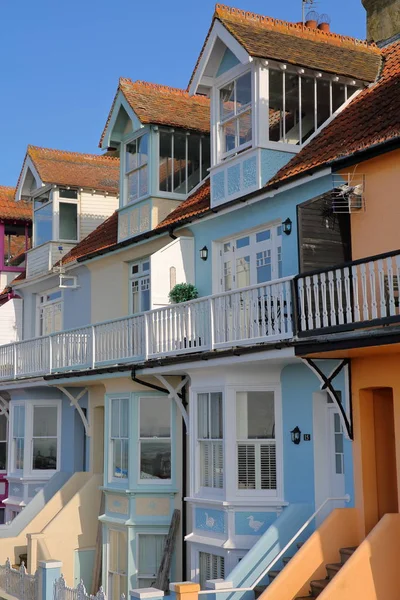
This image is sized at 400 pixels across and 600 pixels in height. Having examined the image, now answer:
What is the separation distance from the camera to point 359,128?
50.6 feet

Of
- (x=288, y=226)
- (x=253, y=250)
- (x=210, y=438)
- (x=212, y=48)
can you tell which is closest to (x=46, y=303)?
(x=253, y=250)

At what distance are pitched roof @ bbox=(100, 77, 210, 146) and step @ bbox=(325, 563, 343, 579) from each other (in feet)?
36.5

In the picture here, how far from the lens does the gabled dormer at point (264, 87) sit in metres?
16.6

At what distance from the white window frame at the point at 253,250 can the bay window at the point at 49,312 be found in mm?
8069

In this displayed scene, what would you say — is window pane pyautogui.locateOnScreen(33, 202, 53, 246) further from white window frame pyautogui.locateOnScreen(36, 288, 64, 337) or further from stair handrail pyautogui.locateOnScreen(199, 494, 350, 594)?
stair handrail pyautogui.locateOnScreen(199, 494, 350, 594)

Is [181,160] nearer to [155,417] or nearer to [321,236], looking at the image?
[155,417]

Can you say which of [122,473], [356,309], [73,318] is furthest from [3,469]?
[356,309]

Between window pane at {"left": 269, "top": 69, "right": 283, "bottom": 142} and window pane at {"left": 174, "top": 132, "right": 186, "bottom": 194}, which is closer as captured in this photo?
window pane at {"left": 269, "top": 69, "right": 283, "bottom": 142}

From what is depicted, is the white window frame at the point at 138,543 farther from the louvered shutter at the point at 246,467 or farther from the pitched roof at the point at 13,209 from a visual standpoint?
the pitched roof at the point at 13,209

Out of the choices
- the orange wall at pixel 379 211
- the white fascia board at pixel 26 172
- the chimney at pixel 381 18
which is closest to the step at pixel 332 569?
the orange wall at pixel 379 211

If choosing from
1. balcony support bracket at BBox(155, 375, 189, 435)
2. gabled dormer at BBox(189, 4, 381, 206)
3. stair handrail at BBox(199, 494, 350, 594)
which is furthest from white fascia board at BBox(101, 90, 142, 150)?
stair handrail at BBox(199, 494, 350, 594)

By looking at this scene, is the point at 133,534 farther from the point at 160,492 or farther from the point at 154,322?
the point at 154,322

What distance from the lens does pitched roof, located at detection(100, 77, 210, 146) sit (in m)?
20.5

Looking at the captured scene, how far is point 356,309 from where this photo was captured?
1223 centimetres
